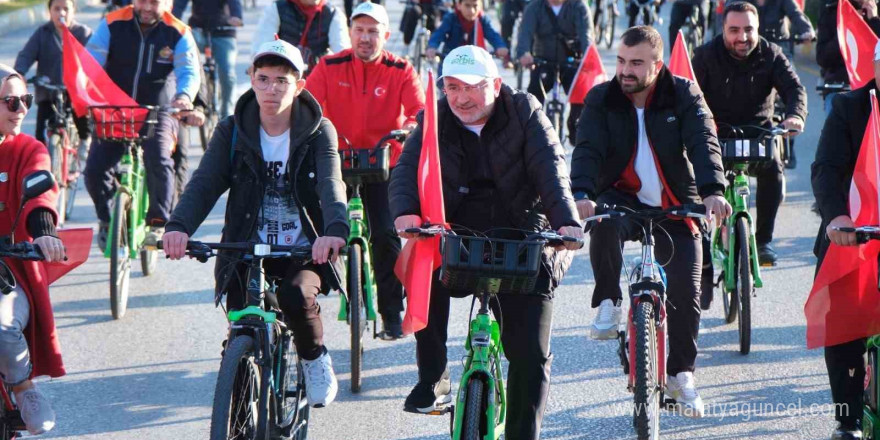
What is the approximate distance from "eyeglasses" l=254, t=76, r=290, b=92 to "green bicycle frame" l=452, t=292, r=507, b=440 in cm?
138

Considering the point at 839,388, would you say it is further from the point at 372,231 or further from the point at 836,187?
the point at 372,231

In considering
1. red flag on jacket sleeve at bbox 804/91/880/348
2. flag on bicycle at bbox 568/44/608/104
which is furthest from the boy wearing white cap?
flag on bicycle at bbox 568/44/608/104

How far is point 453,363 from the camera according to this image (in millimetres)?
7934

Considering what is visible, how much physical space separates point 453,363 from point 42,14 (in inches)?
975

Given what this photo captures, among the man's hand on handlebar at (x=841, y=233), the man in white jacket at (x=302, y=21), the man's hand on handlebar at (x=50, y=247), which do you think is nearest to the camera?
the man's hand on handlebar at (x=50, y=247)

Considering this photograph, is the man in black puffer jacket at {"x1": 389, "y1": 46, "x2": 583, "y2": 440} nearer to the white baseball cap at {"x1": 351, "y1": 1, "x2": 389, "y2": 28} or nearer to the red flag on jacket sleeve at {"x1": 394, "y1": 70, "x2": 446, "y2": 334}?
the red flag on jacket sleeve at {"x1": 394, "y1": 70, "x2": 446, "y2": 334}

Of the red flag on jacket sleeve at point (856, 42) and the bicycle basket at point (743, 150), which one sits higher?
the red flag on jacket sleeve at point (856, 42)

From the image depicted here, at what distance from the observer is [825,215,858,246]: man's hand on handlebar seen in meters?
5.67

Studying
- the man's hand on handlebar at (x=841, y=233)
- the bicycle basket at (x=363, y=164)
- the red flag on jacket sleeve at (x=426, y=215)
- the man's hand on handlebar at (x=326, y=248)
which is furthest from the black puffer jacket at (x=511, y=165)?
the bicycle basket at (x=363, y=164)

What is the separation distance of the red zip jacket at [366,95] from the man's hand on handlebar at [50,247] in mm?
2963

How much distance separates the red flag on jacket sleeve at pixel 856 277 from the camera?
231 inches

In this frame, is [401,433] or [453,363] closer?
[401,433]

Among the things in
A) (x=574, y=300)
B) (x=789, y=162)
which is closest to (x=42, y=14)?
(x=789, y=162)

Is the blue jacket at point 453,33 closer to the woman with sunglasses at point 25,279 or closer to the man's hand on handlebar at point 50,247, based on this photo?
the woman with sunglasses at point 25,279
